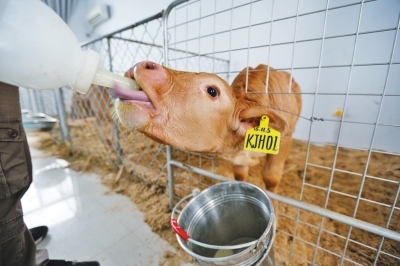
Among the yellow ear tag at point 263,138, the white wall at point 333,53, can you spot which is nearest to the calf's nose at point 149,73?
the yellow ear tag at point 263,138

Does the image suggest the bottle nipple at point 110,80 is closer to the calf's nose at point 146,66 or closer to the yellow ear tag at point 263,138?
the calf's nose at point 146,66

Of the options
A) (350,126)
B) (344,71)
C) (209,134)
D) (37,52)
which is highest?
(344,71)

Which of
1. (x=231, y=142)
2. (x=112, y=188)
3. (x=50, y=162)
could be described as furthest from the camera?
(x=50, y=162)

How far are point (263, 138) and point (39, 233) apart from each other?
2093 mm

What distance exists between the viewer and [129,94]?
0.87 meters

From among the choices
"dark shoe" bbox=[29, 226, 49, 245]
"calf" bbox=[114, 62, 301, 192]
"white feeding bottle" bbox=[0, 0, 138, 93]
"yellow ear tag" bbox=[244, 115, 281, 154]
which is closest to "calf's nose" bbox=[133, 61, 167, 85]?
"calf" bbox=[114, 62, 301, 192]

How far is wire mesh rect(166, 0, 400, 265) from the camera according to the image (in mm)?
1473

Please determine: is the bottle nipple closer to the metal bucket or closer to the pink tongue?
the pink tongue

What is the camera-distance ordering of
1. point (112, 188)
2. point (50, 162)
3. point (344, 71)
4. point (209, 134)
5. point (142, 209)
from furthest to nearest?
point (50, 162) < point (344, 71) < point (112, 188) < point (142, 209) < point (209, 134)

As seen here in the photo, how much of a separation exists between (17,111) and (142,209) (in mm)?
1521

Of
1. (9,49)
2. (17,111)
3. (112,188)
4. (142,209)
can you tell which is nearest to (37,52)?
(9,49)

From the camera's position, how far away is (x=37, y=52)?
1.81ft

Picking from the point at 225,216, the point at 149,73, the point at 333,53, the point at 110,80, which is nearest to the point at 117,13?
the point at 333,53

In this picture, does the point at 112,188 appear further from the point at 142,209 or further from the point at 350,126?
the point at 350,126
